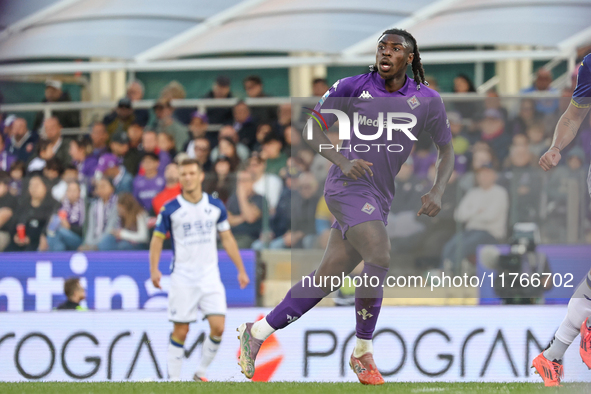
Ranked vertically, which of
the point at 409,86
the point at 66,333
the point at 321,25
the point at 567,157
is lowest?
the point at 66,333

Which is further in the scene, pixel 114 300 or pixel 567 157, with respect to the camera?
pixel 114 300

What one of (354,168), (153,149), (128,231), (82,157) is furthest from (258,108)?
(354,168)

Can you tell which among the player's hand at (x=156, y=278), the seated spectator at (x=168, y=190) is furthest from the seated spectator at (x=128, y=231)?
the player's hand at (x=156, y=278)

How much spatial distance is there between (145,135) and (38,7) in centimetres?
359

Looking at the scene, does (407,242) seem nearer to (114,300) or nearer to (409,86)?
(409,86)

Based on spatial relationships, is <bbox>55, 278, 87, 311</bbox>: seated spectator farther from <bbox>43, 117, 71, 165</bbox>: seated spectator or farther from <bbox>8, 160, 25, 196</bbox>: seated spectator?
<bbox>43, 117, 71, 165</bbox>: seated spectator

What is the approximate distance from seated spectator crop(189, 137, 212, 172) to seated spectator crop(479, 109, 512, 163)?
2.99 meters

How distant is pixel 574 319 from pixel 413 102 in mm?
1773

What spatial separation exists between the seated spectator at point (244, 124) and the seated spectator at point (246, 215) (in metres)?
1.03

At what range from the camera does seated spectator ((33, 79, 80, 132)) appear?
10.7 meters

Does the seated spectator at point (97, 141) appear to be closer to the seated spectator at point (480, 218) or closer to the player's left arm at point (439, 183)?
the seated spectator at point (480, 218)

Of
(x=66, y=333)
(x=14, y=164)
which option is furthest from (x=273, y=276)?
(x=14, y=164)

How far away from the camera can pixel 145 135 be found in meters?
10.1

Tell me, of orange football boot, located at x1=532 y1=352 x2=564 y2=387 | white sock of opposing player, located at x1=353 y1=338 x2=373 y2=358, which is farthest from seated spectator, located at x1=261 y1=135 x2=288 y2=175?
orange football boot, located at x1=532 y1=352 x2=564 y2=387
